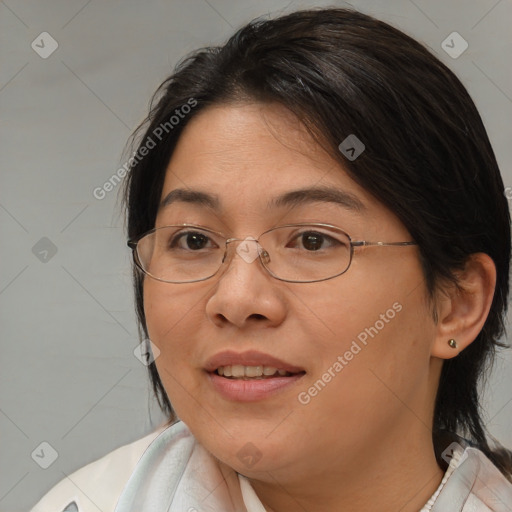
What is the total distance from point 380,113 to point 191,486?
83 cm

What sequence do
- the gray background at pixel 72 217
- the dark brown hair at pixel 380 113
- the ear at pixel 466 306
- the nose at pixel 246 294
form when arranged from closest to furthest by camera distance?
1. the nose at pixel 246 294
2. the dark brown hair at pixel 380 113
3. the ear at pixel 466 306
4. the gray background at pixel 72 217

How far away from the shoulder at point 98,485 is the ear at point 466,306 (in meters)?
0.71

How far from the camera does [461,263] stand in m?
1.69

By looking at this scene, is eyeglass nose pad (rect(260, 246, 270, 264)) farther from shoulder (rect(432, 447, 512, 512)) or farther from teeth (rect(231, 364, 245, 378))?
shoulder (rect(432, 447, 512, 512))

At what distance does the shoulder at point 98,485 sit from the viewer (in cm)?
194

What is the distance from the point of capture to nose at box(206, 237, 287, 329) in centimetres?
146

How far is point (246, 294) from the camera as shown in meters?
1.46

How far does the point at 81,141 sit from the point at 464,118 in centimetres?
147

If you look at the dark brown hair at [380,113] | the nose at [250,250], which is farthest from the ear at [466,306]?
the nose at [250,250]

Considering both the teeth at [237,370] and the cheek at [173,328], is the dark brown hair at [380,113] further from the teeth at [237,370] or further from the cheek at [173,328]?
the teeth at [237,370]

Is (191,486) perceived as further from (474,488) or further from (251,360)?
(474,488)

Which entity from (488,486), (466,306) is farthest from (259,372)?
(488,486)

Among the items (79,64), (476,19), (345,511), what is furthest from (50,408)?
(476,19)

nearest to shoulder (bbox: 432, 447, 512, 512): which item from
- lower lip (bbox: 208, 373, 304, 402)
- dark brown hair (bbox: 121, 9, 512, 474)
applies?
dark brown hair (bbox: 121, 9, 512, 474)
